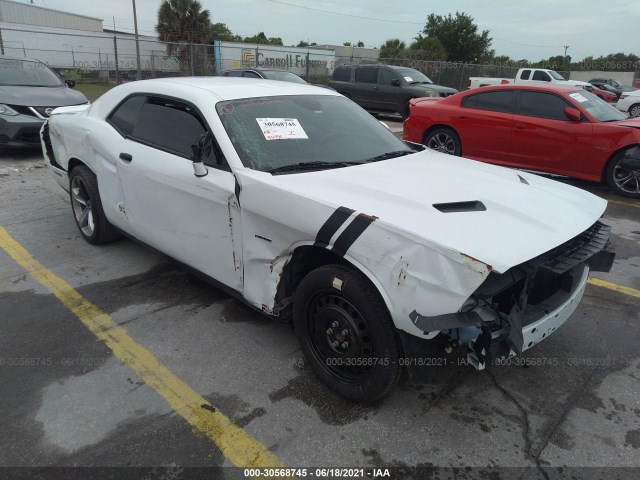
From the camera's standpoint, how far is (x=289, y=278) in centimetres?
271

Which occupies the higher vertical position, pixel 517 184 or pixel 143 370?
pixel 517 184

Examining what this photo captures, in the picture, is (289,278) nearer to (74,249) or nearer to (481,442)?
(481,442)

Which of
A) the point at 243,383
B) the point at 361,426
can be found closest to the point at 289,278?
the point at 243,383

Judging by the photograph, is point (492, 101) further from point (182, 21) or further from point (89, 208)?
point (182, 21)

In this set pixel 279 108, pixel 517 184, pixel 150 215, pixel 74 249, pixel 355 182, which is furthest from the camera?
pixel 74 249

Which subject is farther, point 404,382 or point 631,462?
point 404,382

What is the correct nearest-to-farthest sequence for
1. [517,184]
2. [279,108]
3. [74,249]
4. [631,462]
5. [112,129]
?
[631,462], [517,184], [279,108], [112,129], [74,249]

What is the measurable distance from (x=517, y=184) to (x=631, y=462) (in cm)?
160

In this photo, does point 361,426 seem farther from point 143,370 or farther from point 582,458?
point 143,370

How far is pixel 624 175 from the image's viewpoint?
665 centimetres

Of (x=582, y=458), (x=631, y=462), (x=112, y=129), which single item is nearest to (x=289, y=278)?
(x=582, y=458)

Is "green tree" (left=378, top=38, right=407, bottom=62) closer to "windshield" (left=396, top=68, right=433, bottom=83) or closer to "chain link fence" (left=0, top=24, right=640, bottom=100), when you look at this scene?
"chain link fence" (left=0, top=24, right=640, bottom=100)

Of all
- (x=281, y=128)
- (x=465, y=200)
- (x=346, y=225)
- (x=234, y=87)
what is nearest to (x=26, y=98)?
(x=234, y=87)

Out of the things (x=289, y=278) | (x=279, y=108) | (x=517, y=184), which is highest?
(x=279, y=108)
